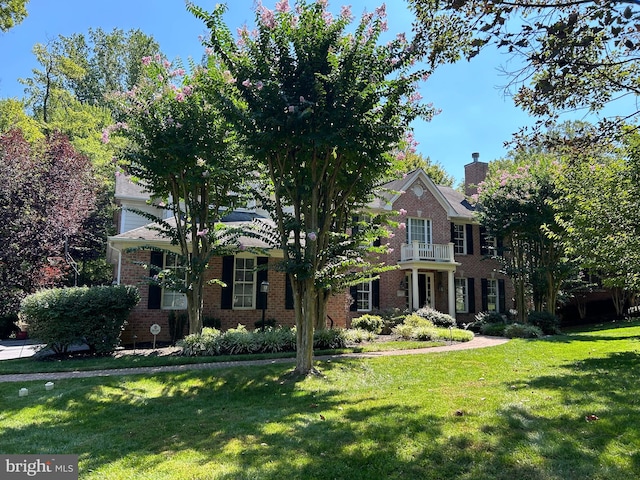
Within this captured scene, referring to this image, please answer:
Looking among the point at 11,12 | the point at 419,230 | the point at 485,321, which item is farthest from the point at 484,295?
the point at 11,12

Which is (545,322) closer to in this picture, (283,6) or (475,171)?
(475,171)

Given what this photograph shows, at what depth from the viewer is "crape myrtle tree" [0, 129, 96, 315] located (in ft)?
46.7

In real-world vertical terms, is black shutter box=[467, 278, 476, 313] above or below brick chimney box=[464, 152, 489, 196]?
below

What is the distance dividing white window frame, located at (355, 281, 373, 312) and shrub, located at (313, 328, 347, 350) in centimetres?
677

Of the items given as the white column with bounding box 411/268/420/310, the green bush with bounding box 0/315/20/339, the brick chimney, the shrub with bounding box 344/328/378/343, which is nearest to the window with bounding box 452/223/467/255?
the white column with bounding box 411/268/420/310

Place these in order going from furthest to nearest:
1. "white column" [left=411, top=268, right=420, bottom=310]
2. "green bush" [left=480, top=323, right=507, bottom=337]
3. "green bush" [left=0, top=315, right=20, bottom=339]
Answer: "white column" [left=411, top=268, right=420, bottom=310] → "green bush" [left=0, top=315, right=20, bottom=339] → "green bush" [left=480, top=323, right=507, bottom=337]

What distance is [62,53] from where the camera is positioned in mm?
34281

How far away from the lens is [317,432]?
4.46 metres

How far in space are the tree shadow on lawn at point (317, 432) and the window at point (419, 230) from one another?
1418 cm

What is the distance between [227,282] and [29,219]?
7.15 metres

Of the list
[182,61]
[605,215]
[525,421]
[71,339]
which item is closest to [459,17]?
[525,421]

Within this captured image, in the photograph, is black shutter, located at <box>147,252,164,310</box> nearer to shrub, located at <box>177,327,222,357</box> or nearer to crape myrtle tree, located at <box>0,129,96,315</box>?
shrub, located at <box>177,327,222,357</box>

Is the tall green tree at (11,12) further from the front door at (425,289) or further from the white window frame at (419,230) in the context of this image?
the front door at (425,289)

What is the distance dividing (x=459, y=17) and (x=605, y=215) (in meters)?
6.36
